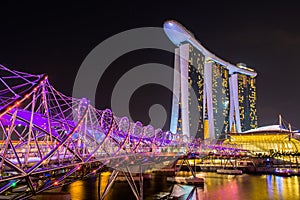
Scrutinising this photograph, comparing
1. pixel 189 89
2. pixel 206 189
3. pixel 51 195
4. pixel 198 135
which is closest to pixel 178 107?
pixel 189 89

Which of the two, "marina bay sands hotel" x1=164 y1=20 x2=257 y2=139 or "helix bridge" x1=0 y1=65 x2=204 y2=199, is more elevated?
"marina bay sands hotel" x1=164 y1=20 x2=257 y2=139

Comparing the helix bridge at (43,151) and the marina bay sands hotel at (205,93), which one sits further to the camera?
the marina bay sands hotel at (205,93)

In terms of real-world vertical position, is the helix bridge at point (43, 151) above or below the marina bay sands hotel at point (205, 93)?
below

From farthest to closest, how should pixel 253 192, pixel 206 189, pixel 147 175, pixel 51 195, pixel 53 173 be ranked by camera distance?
pixel 147 175, pixel 206 189, pixel 253 192, pixel 51 195, pixel 53 173

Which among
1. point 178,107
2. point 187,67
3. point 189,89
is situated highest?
point 187,67

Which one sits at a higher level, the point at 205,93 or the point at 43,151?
the point at 205,93

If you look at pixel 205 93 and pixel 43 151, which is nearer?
pixel 43 151

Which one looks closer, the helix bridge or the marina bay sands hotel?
the helix bridge

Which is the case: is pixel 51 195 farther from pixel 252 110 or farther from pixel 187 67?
pixel 252 110
